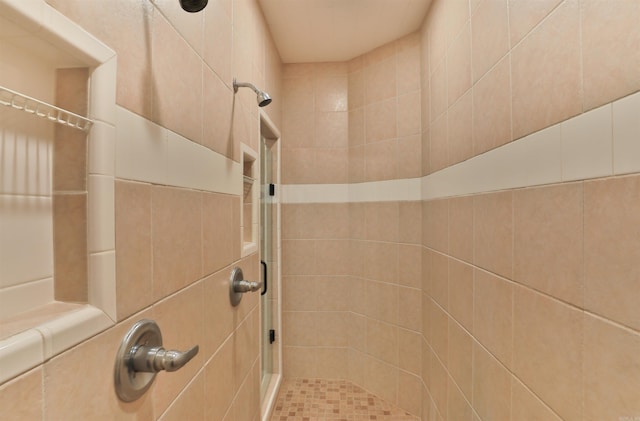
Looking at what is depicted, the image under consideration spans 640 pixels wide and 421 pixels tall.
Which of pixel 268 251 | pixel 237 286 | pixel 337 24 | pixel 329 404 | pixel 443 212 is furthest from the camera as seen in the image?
pixel 268 251

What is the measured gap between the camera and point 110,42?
0.57 m

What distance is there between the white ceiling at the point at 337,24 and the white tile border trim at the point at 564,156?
105 cm

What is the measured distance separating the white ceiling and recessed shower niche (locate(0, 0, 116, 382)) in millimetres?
1508

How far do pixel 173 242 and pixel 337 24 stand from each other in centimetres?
175

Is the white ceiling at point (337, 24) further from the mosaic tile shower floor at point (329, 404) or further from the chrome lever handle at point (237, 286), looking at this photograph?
the mosaic tile shower floor at point (329, 404)

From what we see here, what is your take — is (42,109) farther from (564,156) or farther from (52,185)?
(564,156)

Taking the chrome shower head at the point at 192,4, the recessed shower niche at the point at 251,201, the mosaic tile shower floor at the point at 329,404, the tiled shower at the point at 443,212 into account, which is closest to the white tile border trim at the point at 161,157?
the tiled shower at the point at 443,212

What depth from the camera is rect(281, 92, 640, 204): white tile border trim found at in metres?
0.57

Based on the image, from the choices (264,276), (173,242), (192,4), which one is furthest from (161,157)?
(264,276)

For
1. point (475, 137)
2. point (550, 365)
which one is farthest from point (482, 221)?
point (550, 365)

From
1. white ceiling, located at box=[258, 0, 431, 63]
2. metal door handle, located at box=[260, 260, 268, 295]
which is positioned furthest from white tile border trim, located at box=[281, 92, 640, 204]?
metal door handle, located at box=[260, 260, 268, 295]

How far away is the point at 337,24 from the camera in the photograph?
188 centimetres

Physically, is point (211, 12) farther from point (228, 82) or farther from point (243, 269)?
point (243, 269)

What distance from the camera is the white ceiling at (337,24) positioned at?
1.71 metres
